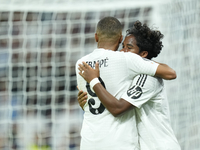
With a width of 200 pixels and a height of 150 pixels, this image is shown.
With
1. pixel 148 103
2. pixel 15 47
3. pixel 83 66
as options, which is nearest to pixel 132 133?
pixel 148 103

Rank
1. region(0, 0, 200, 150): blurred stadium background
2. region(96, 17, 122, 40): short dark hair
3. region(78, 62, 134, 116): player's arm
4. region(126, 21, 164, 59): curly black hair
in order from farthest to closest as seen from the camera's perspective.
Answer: region(0, 0, 200, 150): blurred stadium background < region(126, 21, 164, 59): curly black hair < region(96, 17, 122, 40): short dark hair < region(78, 62, 134, 116): player's arm

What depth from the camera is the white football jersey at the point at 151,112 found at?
167 cm

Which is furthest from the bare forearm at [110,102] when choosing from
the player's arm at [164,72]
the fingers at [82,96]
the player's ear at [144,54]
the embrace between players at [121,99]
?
the player's ear at [144,54]

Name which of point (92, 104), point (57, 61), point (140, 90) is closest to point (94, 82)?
point (92, 104)

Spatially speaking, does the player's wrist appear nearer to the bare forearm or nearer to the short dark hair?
the bare forearm

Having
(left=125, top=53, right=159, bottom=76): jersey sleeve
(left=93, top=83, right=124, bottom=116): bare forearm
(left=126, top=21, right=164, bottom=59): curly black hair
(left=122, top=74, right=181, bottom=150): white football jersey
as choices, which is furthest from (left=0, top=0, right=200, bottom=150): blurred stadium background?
(left=93, top=83, right=124, bottom=116): bare forearm

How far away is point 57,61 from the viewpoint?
3.71 meters

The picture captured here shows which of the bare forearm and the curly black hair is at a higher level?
the curly black hair

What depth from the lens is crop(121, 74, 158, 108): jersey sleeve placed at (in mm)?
1643

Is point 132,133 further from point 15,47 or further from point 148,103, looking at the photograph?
point 15,47

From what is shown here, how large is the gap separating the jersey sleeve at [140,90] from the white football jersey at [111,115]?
0.03m

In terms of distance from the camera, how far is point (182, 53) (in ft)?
10.8

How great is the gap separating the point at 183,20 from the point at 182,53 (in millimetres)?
387

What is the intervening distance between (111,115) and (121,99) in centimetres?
11
